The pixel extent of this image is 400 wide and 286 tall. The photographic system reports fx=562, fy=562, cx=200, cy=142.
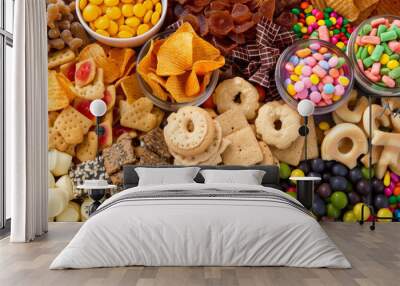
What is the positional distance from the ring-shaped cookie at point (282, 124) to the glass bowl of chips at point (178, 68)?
0.65 metres

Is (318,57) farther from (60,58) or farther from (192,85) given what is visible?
(60,58)

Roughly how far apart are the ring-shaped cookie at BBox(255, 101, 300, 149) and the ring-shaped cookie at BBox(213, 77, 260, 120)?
118 millimetres

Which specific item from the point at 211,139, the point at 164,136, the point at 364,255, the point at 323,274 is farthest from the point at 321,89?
the point at 323,274

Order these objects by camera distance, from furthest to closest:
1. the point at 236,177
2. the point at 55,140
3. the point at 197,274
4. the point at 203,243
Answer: the point at 55,140 < the point at 236,177 < the point at 203,243 < the point at 197,274

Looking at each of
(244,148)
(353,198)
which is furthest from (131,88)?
(353,198)

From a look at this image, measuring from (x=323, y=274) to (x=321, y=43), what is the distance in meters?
3.24

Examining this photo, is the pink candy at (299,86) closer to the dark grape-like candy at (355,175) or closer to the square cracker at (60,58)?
the dark grape-like candy at (355,175)

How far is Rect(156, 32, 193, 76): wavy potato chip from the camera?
5.98 m

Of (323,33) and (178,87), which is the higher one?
(323,33)

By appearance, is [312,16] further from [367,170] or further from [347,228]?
[347,228]

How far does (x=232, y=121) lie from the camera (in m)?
6.29

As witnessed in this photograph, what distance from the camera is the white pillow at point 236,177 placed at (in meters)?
5.73

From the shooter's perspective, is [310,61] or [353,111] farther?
[353,111]

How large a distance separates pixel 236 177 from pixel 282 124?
3.10 feet
